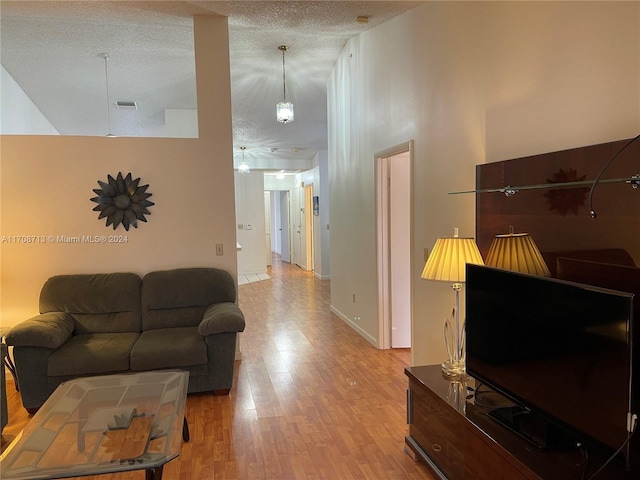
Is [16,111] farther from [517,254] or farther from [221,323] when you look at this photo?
[517,254]

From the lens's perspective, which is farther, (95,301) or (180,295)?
(180,295)

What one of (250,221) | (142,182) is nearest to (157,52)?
(142,182)

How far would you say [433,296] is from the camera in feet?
10.4

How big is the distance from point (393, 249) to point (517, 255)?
226cm

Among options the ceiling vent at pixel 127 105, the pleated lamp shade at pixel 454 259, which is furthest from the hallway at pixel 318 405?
the ceiling vent at pixel 127 105

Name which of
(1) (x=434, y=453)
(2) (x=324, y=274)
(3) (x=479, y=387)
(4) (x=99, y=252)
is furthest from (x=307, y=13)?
(2) (x=324, y=274)

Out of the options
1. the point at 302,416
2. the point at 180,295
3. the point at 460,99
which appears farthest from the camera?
the point at 180,295

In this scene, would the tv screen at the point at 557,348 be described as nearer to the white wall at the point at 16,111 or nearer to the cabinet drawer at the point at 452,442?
the cabinet drawer at the point at 452,442

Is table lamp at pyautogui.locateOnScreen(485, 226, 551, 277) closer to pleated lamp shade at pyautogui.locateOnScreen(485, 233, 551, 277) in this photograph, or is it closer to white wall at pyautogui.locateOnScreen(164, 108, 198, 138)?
pleated lamp shade at pyautogui.locateOnScreen(485, 233, 551, 277)

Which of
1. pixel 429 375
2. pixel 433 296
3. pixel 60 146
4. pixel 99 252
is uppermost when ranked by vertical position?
pixel 60 146

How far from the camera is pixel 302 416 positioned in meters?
2.92

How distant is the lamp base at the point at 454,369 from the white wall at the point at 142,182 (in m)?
2.27

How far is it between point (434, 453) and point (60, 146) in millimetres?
3698

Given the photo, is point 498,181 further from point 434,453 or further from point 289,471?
point 289,471
